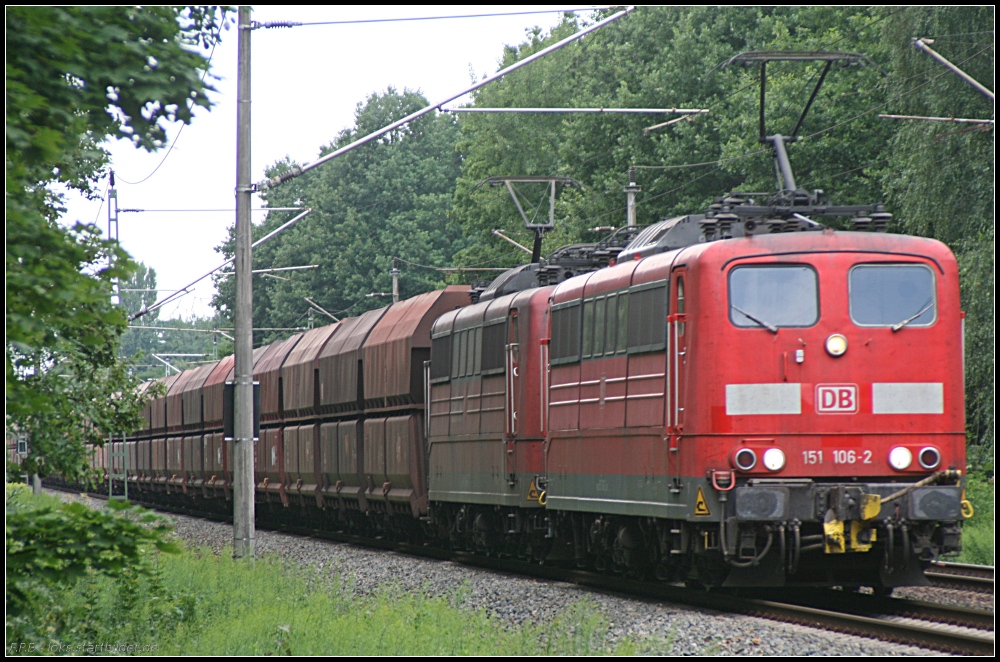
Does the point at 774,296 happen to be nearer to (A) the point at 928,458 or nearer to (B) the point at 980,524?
(A) the point at 928,458

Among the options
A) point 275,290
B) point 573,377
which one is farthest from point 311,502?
point 275,290

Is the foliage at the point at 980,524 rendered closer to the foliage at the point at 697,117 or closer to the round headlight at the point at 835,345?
the round headlight at the point at 835,345

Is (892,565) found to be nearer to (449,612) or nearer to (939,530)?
(939,530)

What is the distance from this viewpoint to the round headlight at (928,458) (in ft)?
45.2

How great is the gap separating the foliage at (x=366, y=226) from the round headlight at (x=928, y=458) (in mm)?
59299

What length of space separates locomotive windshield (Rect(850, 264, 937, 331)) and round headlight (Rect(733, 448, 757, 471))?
5.52 ft

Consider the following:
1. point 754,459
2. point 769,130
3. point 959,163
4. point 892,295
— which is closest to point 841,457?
point 754,459

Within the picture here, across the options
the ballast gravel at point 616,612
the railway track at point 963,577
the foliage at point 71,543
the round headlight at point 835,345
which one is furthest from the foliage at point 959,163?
the foliage at point 71,543

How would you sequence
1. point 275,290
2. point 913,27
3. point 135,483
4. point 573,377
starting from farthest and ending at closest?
point 275,290 < point 135,483 < point 913,27 < point 573,377

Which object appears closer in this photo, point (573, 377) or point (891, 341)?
point (891, 341)

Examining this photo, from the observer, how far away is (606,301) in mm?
16438

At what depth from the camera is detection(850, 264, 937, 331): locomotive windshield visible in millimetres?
14141

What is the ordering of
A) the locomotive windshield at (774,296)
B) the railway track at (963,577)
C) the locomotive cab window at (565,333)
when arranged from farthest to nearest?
the locomotive cab window at (565,333), the railway track at (963,577), the locomotive windshield at (774,296)

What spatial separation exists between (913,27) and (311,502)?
16.3 metres
